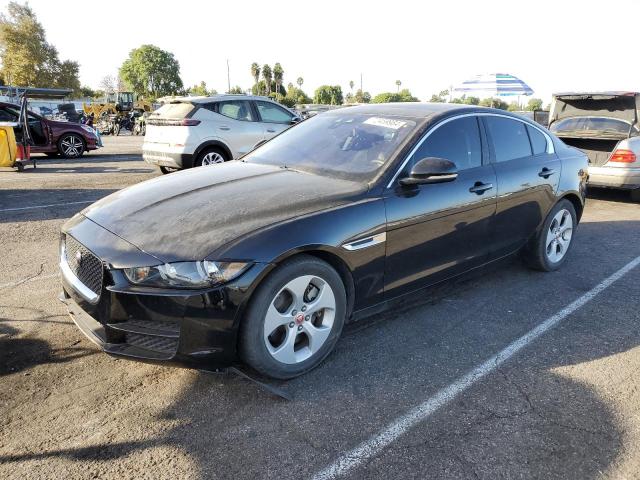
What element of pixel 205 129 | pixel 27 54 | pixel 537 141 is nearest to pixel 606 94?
pixel 537 141

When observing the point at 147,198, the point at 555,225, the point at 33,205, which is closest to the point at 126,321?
the point at 147,198

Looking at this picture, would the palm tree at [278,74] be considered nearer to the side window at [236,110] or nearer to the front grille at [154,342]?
the side window at [236,110]

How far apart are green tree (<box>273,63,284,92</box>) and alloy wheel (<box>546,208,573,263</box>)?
104 metres

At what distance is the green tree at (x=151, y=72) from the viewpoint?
108 m

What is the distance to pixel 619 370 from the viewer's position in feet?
10.4

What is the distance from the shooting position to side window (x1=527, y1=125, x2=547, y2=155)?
15.4 ft

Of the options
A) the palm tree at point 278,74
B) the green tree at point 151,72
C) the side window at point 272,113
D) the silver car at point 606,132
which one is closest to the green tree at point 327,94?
the palm tree at point 278,74

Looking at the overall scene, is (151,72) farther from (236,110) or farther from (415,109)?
(415,109)

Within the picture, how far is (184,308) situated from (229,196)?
0.91 metres

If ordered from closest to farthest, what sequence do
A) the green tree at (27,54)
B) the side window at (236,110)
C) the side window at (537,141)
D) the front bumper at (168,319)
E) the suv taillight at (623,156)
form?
the front bumper at (168,319)
the side window at (537,141)
the suv taillight at (623,156)
the side window at (236,110)
the green tree at (27,54)

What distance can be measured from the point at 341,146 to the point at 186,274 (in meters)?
1.79

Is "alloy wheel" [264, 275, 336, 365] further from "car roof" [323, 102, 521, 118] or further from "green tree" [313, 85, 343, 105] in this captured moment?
"green tree" [313, 85, 343, 105]

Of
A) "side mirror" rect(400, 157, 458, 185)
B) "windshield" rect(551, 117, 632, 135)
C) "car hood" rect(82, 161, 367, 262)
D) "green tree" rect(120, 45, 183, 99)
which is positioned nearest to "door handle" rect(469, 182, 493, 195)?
"side mirror" rect(400, 157, 458, 185)

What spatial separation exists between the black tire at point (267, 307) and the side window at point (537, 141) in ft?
9.16
